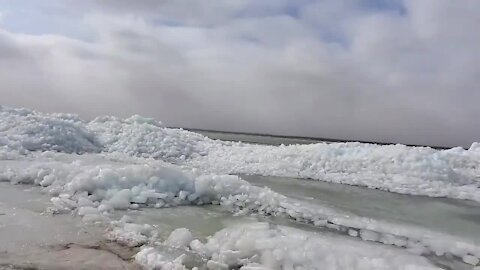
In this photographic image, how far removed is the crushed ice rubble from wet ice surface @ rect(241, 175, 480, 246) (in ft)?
2.13

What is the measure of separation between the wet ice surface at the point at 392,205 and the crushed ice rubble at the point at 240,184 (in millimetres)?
649

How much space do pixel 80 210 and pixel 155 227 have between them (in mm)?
959

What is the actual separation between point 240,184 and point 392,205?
299 centimetres

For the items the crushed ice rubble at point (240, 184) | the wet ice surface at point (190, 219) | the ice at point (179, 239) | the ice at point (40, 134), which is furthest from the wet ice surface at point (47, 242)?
the ice at point (40, 134)

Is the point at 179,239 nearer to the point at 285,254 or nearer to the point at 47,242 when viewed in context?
the point at 285,254

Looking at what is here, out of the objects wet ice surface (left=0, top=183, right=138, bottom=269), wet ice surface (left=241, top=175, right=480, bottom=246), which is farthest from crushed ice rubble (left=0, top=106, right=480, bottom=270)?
wet ice surface (left=241, top=175, right=480, bottom=246)

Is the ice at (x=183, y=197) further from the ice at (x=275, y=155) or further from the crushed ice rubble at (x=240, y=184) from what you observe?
the ice at (x=275, y=155)

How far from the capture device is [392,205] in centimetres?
748

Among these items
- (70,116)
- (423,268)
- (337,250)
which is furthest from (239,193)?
(70,116)

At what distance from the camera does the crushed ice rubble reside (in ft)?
11.6

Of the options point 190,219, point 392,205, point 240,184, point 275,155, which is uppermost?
point 275,155

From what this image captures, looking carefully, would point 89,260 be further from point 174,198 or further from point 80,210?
point 174,198

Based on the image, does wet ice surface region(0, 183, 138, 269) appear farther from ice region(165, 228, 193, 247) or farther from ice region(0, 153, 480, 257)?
ice region(165, 228, 193, 247)

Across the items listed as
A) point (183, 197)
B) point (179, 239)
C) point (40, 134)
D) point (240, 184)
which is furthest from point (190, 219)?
point (40, 134)
